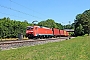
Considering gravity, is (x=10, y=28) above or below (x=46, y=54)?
above

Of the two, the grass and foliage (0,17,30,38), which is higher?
foliage (0,17,30,38)

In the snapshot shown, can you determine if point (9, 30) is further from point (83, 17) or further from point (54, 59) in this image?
point (83, 17)

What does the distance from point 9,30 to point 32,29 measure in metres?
14.4

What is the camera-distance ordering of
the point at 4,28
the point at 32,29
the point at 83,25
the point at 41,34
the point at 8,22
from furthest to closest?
the point at 83,25 → the point at 8,22 → the point at 4,28 → the point at 41,34 → the point at 32,29

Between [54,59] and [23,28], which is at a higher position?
[23,28]

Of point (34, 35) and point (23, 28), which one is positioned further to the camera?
point (23, 28)

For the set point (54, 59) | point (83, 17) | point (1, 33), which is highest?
point (83, 17)

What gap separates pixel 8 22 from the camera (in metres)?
66.4

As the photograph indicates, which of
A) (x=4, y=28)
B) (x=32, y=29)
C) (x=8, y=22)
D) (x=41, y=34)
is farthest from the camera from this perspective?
(x=8, y=22)

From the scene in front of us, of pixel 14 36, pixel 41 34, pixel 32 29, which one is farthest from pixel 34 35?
pixel 14 36

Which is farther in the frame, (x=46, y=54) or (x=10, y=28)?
(x=10, y=28)

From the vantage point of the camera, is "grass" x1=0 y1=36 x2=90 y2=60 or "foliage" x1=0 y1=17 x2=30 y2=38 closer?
"grass" x1=0 y1=36 x2=90 y2=60

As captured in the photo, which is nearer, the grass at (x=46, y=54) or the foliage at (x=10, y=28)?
the grass at (x=46, y=54)

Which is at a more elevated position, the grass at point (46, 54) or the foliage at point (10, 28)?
the foliage at point (10, 28)
